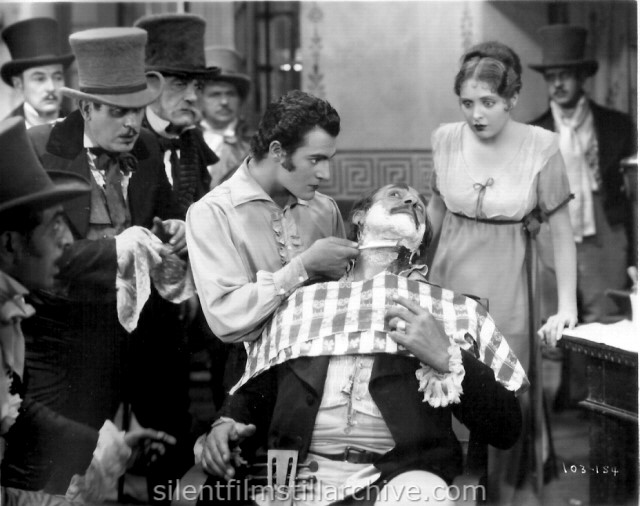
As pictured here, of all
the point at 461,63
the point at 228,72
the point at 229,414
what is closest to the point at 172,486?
the point at 229,414

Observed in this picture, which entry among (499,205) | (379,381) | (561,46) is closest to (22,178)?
(379,381)

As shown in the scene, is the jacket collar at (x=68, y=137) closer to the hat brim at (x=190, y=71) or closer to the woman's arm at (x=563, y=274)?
the hat brim at (x=190, y=71)

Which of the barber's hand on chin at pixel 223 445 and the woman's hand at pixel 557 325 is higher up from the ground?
the woman's hand at pixel 557 325

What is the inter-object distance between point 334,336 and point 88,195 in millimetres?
882

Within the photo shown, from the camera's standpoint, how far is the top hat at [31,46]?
3.08 meters

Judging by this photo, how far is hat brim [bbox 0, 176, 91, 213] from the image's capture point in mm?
2875

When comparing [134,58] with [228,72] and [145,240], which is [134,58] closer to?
[228,72]

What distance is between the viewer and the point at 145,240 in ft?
10.1

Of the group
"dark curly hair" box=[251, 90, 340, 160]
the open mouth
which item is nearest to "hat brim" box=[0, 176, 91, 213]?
"dark curly hair" box=[251, 90, 340, 160]

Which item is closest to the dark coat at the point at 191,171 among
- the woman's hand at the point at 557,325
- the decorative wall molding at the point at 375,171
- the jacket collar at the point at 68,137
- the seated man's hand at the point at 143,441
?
the jacket collar at the point at 68,137

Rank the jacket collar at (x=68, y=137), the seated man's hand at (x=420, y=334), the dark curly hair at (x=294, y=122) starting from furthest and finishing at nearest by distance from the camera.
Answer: the jacket collar at (x=68, y=137) < the dark curly hair at (x=294, y=122) < the seated man's hand at (x=420, y=334)

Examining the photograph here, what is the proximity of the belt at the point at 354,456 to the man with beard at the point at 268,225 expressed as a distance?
0.38 metres

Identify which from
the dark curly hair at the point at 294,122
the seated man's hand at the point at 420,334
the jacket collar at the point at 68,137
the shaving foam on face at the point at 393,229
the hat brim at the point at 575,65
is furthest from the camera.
Answer: the hat brim at the point at 575,65

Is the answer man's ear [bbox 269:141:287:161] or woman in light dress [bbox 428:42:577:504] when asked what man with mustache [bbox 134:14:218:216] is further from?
woman in light dress [bbox 428:42:577:504]
